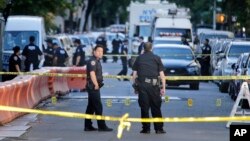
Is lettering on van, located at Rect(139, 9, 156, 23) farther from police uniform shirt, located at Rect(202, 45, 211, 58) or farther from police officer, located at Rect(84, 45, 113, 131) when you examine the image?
police officer, located at Rect(84, 45, 113, 131)

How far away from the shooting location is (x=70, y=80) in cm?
2977

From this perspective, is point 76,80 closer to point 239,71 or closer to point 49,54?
point 49,54

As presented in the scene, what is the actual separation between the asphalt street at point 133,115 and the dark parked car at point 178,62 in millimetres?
439

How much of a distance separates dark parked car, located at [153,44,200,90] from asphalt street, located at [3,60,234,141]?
439 millimetres

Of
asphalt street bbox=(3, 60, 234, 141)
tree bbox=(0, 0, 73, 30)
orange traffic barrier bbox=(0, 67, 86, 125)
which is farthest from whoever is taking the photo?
tree bbox=(0, 0, 73, 30)

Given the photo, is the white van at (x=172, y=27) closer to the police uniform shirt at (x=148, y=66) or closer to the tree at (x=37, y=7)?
the tree at (x=37, y=7)

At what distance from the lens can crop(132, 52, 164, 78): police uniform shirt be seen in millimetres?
17156

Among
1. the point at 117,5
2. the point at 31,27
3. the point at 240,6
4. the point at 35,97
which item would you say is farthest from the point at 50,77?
the point at 117,5

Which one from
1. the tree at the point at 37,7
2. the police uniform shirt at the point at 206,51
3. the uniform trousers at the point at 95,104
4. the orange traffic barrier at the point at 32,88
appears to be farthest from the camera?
the tree at the point at 37,7

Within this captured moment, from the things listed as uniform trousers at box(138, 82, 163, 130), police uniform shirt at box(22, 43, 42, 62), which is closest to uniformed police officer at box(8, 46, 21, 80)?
police uniform shirt at box(22, 43, 42, 62)

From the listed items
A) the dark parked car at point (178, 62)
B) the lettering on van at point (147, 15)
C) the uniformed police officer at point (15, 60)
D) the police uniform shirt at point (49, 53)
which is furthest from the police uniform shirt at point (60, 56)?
the lettering on van at point (147, 15)

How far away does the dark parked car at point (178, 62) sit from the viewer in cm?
3150

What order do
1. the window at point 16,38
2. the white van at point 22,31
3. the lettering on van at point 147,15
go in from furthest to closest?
1. the lettering on van at point 147,15
2. the window at point 16,38
3. the white van at point 22,31

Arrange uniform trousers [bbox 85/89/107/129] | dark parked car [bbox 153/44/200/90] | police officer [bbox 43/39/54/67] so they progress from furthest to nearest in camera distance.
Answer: police officer [bbox 43/39/54/67], dark parked car [bbox 153/44/200/90], uniform trousers [bbox 85/89/107/129]
